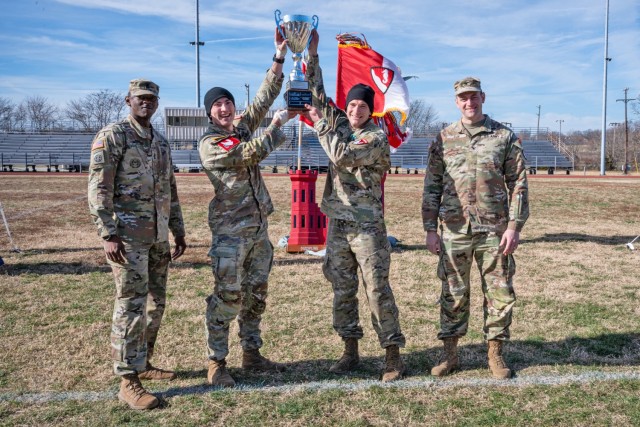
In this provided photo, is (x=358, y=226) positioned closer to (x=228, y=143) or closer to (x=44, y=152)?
(x=228, y=143)

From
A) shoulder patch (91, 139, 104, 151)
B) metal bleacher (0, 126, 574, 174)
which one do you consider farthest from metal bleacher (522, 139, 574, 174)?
shoulder patch (91, 139, 104, 151)

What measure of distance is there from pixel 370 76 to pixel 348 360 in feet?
24.1

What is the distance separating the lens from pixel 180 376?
14.5ft

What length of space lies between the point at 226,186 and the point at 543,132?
56.6 m

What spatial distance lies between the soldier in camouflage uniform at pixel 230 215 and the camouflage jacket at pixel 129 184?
0.34 metres

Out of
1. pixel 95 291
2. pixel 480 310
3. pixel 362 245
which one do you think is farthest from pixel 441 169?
pixel 95 291

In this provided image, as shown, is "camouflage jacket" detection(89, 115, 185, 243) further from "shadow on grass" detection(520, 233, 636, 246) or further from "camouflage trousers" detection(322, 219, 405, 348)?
"shadow on grass" detection(520, 233, 636, 246)

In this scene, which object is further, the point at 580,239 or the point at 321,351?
the point at 580,239

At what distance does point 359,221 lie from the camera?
421cm

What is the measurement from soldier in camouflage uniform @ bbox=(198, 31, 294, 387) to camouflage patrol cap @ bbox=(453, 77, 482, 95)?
127 cm

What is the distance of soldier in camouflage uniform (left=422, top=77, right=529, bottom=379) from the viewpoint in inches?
168

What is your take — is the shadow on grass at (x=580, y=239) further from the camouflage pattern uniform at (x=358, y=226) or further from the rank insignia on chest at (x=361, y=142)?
the rank insignia on chest at (x=361, y=142)

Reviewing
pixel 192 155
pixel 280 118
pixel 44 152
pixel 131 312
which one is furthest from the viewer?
pixel 44 152

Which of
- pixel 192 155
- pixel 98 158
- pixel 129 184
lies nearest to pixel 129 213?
pixel 129 184
